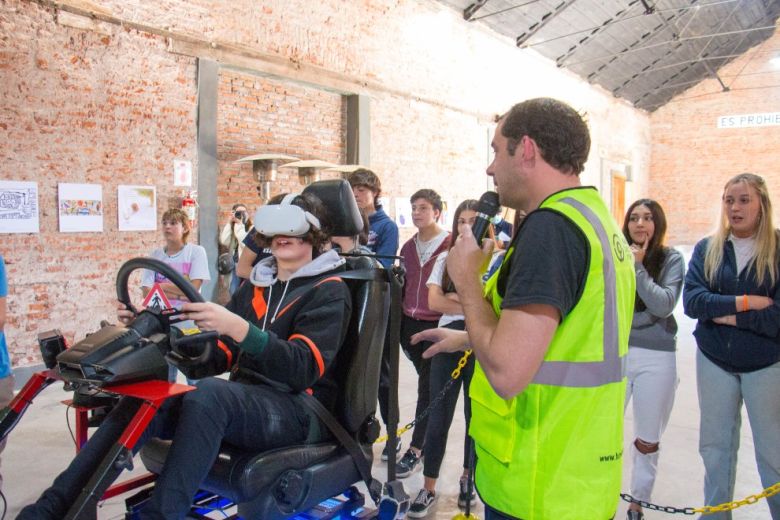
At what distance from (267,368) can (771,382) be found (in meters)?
2.06

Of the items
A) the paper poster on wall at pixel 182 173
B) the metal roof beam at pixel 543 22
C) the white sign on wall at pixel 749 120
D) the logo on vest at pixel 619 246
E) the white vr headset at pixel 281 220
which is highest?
the metal roof beam at pixel 543 22

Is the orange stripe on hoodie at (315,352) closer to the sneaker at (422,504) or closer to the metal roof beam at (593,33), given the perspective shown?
the sneaker at (422,504)

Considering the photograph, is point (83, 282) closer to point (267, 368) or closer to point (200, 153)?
point (200, 153)

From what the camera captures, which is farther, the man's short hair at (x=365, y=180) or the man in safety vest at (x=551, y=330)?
the man's short hair at (x=365, y=180)

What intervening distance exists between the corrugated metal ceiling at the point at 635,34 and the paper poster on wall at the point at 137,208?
6.35 m

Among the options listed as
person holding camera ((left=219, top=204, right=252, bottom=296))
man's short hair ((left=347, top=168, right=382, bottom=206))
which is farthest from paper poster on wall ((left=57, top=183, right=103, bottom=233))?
man's short hair ((left=347, top=168, right=382, bottom=206))

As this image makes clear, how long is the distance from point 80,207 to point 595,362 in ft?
18.6

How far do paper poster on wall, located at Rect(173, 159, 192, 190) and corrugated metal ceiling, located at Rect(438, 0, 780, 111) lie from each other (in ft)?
19.0

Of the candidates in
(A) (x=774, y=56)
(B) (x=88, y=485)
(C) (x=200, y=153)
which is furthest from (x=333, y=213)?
(A) (x=774, y=56)

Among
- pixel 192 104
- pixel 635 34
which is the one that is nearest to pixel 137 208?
pixel 192 104

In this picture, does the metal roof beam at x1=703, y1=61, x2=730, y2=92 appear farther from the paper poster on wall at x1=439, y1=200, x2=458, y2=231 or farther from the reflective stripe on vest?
the reflective stripe on vest

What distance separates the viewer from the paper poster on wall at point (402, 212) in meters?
9.70

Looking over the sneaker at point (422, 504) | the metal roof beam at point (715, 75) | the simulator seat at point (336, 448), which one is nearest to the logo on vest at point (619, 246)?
the simulator seat at point (336, 448)

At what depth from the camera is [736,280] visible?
277 cm
